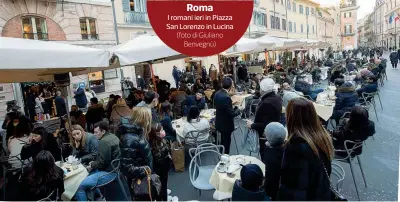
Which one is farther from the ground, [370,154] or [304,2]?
[304,2]

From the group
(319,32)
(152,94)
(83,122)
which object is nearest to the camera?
(152,94)

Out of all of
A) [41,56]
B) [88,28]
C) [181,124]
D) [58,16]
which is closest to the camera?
[41,56]

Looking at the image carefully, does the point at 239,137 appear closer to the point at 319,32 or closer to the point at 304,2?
the point at 304,2

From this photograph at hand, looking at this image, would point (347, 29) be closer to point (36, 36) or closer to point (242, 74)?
point (242, 74)

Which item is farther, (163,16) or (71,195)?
(71,195)

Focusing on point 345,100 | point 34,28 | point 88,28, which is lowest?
point 345,100

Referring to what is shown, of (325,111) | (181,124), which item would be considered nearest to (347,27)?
(325,111)

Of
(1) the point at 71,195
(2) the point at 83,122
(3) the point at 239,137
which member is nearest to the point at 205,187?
(1) the point at 71,195

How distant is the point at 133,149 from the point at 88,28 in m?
14.2

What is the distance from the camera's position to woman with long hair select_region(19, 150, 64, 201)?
345 centimetres

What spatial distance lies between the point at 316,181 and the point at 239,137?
17.2 feet

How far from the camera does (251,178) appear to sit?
2701mm

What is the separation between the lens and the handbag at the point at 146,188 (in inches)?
122

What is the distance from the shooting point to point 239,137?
299 inches
